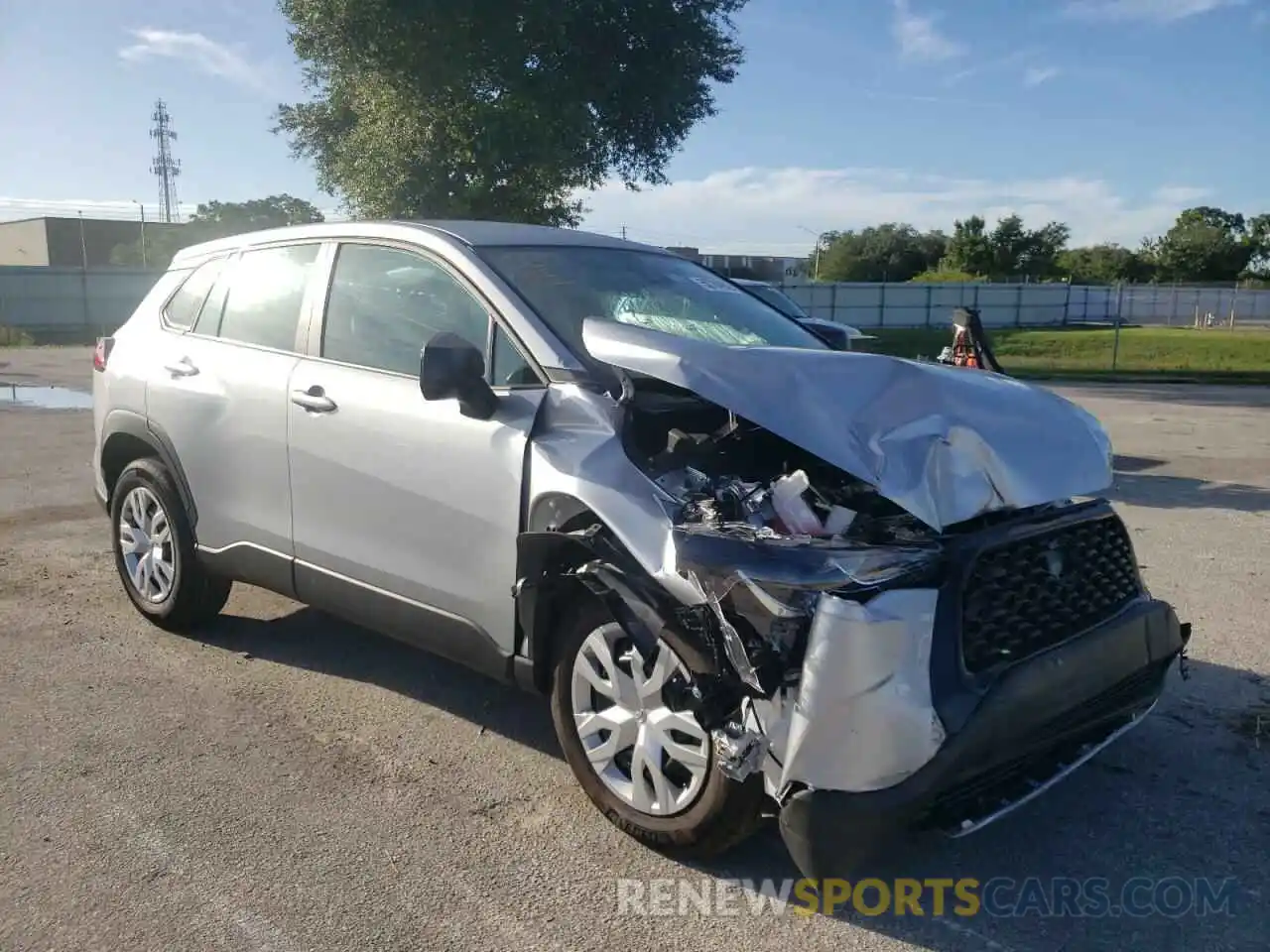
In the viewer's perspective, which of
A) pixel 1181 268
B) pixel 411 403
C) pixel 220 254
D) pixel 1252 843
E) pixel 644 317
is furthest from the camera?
pixel 1181 268

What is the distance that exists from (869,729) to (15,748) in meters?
3.19

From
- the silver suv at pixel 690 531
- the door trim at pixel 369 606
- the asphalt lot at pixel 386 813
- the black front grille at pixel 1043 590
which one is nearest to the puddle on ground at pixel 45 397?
the asphalt lot at pixel 386 813

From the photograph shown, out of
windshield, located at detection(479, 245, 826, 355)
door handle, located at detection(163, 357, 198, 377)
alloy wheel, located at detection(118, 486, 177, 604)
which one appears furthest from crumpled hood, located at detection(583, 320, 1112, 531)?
alloy wheel, located at detection(118, 486, 177, 604)

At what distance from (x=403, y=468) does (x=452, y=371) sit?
0.63m

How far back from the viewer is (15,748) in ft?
13.7

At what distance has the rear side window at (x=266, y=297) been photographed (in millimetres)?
4832

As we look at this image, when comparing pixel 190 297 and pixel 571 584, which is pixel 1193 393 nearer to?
pixel 190 297

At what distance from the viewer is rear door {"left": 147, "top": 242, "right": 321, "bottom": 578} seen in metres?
4.70

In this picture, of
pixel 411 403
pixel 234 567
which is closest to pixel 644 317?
pixel 411 403

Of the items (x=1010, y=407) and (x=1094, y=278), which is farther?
(x=1094, y=278)

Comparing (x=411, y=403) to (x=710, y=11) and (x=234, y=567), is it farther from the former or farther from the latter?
(x=710, y=11)

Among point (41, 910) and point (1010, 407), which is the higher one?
point (1010, 407)

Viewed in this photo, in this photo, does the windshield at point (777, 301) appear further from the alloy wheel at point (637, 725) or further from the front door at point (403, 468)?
the alloy wheel at point (637, 725)

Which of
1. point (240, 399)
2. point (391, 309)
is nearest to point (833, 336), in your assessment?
point (391, 309)
